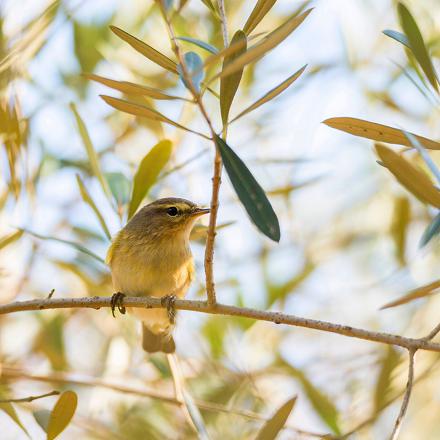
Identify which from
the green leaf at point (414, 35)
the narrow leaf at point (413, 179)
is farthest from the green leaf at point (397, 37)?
the narrow leaf at point (413, 179)

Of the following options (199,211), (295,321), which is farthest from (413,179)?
(199,211)

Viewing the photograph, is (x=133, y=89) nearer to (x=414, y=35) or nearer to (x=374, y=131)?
(x=374, y=131)

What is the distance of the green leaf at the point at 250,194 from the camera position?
202 centimetres

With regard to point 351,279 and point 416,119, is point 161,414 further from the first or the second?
point 416,119

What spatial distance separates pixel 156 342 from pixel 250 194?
2431mm

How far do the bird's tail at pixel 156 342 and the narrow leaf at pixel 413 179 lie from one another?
2047 millimetres

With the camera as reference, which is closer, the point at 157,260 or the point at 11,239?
the point at 11,239

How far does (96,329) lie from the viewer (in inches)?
208

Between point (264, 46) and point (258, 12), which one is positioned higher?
point (258, 12)

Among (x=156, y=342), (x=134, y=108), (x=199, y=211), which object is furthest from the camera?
(x=156, y=342)

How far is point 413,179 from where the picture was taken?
7.23 ft

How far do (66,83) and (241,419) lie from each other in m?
2.31

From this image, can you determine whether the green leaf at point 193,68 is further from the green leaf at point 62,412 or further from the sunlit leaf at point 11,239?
the sunlit leaf at point 11,239

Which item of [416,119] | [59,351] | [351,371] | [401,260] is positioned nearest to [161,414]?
[59,351]
